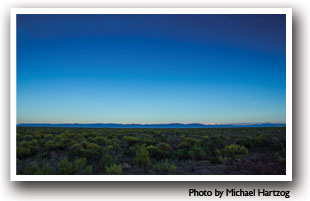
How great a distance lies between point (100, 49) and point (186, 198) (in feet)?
12.3

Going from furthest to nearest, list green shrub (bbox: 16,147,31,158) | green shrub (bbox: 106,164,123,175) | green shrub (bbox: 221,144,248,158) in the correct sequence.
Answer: green shrub (bbox: 221,144,248,158) → green shrub (bbox: 16,147,31,158) → green shrub (bbox: 106,164,123,175)

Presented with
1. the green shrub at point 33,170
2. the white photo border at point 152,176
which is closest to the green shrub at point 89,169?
the white photo border at point 152,176

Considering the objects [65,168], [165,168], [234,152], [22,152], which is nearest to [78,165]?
[65,168]

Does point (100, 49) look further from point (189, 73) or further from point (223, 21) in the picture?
point (223, 21)

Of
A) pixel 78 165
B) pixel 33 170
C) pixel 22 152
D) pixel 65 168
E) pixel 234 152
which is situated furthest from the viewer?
pixel 234 152

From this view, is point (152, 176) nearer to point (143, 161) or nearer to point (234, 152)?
point (143, 161)

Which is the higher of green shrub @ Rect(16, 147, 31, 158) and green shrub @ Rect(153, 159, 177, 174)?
green shrub @ Rect(16, 147, 31, 158)

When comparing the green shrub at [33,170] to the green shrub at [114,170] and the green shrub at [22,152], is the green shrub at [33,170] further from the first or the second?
the green shrub at [114,170]

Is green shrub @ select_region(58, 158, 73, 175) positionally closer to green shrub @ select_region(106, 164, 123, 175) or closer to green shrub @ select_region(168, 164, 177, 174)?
green shrub @ select_region(106, 164, 123, 175)

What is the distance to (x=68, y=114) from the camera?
4.86 m

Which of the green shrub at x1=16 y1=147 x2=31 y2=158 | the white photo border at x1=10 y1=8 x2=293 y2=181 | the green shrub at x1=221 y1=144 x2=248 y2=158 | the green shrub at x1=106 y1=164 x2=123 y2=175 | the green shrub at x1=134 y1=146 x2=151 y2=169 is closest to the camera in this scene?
the white photo border at x1=10 y1=8 x2=293 y2=181

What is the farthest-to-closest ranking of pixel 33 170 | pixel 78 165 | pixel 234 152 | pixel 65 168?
pixel 234 152 → pixel 78 165 → pixel 65 168 → pixel 33 170

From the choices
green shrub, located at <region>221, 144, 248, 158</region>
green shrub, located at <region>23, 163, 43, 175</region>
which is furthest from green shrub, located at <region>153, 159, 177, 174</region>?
green shrub, located at <region>23, 163, 43, 175</region>

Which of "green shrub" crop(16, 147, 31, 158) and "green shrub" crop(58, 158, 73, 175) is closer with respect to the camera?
"green shrub" crop(58, 158, 73, 175)
